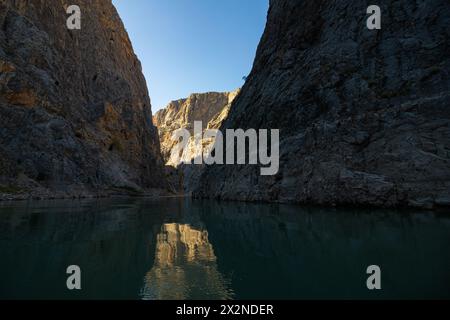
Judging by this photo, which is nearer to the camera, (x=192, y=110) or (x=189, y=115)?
(x=189, y=115)

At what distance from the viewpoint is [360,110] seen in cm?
2173

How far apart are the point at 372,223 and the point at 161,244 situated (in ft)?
28.9

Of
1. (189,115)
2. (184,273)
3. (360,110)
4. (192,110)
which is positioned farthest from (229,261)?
(192,110)

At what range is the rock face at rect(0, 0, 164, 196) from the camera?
114 ft

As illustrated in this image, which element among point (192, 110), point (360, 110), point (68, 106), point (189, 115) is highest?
point (192, 110)

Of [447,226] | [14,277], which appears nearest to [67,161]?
[14,277]

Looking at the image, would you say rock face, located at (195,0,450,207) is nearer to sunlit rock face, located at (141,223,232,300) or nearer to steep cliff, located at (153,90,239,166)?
sunlit rock face, located at (141,223,232,300)

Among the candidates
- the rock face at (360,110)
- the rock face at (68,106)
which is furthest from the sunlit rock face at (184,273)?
the rock face at (68,106)

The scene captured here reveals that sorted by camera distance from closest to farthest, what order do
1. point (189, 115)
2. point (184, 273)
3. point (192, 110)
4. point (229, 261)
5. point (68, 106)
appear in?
point (184, 273), point (229, 261), point (68, 106), point (189, 115), point (192, 110)

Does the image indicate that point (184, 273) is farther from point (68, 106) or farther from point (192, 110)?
point (192, 110)

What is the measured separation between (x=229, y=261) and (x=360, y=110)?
18.6m

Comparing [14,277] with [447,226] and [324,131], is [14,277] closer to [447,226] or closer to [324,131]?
[447,226]

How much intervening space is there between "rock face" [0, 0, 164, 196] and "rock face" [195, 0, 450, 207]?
22.6 meters

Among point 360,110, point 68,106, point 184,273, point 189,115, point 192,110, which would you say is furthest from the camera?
point 192,110
